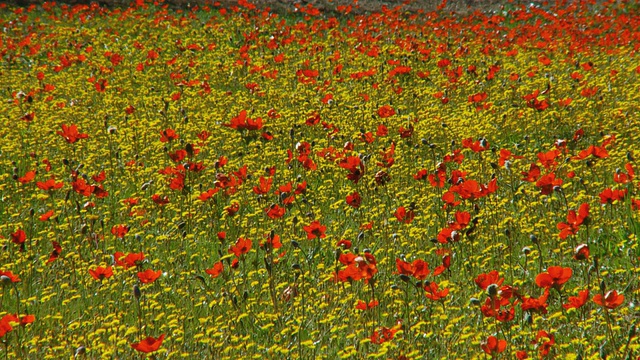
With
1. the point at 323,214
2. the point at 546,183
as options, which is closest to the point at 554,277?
the point at 546,183

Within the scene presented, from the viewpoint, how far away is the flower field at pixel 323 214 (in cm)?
333

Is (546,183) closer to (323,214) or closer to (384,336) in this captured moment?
(384,336)

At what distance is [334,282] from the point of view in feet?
12.5

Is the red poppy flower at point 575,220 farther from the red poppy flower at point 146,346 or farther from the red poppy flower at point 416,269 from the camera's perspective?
the red poppy flower at point 146,346

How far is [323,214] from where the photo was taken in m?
5.02

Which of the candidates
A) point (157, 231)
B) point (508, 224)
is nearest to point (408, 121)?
point (508, 224)

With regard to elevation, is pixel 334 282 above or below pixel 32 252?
above

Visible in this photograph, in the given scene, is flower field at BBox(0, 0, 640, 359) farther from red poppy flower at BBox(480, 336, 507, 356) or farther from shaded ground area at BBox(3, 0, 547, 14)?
shaded ground area at BBox(3, 0, 547, 14)

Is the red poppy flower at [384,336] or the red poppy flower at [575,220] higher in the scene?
the red poppy flower at [575,220]

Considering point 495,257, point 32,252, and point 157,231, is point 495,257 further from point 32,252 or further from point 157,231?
point 32,252

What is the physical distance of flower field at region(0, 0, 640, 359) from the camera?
3334 mm

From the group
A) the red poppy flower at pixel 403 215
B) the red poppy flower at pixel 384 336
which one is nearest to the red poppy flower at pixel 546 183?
the red poppy flower at pixel 403 215

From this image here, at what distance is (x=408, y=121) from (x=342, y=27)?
658cm

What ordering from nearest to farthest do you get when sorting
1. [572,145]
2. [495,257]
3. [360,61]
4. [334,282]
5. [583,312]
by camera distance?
[583,312]
[334,282]
[495,257]
[572,145]
[360,61]
